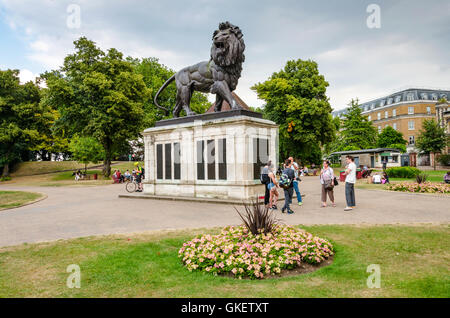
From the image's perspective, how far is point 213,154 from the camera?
47.5 ft

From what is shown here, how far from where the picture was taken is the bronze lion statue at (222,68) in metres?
14.0

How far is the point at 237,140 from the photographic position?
1370cm

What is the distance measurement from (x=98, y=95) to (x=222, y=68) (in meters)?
24.2

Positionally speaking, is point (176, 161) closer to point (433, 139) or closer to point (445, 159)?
point (433, 139)

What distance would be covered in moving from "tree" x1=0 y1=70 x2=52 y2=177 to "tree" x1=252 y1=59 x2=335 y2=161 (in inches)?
1180

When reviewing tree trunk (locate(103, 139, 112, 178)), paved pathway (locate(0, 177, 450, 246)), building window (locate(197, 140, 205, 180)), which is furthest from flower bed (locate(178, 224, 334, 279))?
tree trunk (locate(103, 139, 112, 178))

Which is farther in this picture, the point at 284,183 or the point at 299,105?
the point at 299,105

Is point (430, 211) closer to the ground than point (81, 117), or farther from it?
closer to the ground

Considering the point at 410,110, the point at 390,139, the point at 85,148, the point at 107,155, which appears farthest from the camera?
the point at 410,110

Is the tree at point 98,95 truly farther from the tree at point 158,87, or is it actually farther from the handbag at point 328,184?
the handbag at point 328,184

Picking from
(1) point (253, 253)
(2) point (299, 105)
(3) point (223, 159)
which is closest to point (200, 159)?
(3) point (223, 159)

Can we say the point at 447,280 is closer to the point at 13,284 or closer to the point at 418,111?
the point at 13,284
